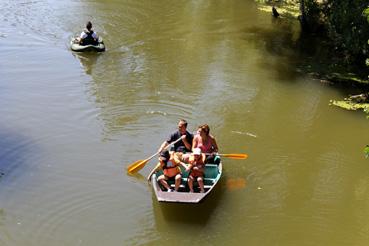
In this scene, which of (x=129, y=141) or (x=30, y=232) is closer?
(x=30, y=232)

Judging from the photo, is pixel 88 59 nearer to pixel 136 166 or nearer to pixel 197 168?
pixel 136 166

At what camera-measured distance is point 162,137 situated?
1484cm

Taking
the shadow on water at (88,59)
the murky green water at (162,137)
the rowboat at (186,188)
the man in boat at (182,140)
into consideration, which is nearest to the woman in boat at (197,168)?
the rowboat at (186,188)

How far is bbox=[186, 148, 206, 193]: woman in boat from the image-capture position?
11367 mm

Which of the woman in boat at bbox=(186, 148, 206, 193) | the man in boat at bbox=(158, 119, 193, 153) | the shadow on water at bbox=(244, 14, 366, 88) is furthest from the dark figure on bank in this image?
the woman in boat at bbox=(186, 148, 206, 193)

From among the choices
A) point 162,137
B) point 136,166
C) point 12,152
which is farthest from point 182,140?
point 12,152

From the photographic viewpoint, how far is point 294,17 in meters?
30.6

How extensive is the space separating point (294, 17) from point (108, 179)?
21225 millimetres

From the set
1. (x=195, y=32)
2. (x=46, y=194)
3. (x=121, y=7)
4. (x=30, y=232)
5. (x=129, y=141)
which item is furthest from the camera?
(x=121, y=7)

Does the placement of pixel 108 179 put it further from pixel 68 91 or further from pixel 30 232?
pixel 68 91

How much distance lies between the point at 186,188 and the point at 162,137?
11.4 ft

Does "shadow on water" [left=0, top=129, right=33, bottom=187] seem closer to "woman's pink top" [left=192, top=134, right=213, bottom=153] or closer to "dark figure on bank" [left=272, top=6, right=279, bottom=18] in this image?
"woman's pink top" [left=192, top=134, right=213, bottom=153]

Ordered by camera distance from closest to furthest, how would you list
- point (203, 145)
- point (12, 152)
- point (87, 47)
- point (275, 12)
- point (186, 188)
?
point (186, 188) → point (203, 145) → point (12, 152) → point (87, 47) → point (275, 12)

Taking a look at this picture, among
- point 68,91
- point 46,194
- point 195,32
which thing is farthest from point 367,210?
point 195,32
